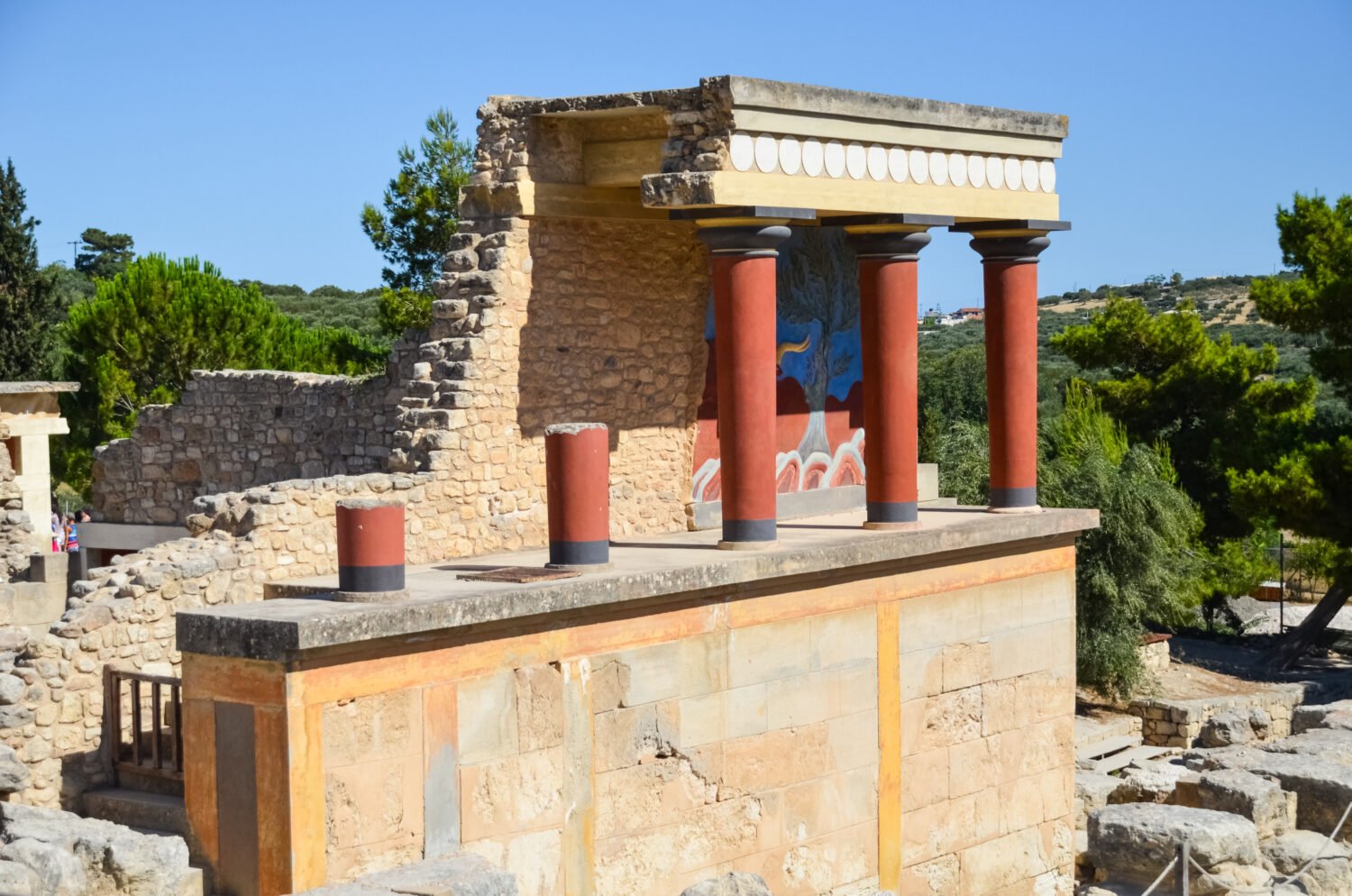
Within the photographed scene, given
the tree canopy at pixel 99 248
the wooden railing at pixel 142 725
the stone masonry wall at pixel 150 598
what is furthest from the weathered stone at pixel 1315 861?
the tree canopy at pixel 99 248

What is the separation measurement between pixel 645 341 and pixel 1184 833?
5013mm

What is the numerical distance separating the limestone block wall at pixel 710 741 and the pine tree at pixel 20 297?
74.1 ft

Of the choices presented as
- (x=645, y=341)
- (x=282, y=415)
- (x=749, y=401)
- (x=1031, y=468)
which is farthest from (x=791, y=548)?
(x=282, y=415)

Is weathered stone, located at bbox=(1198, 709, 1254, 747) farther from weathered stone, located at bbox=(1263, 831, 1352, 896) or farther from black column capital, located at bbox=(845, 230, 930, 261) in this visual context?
black column capital, located at bbox=(845, 230, 930, 261)

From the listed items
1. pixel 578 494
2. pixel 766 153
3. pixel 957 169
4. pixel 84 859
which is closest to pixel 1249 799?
pixel 957 169

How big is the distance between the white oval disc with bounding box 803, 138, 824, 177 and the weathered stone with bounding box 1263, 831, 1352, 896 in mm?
5731

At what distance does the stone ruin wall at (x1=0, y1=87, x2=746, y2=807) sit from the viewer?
31.4 feet

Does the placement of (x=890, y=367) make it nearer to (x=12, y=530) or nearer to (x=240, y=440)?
(x=240, y=440)

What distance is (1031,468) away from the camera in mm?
13688

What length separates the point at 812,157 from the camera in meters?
11.6

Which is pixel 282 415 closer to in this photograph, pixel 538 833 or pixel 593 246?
pixel 593 246

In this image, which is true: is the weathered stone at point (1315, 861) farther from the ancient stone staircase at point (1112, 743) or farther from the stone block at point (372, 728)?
the stone block at point (372, 728)

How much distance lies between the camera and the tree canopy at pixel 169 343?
99.1 ft

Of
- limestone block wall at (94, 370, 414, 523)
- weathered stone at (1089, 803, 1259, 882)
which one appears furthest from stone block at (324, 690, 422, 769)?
weathered stone at (1089, 803, 1259, 882)
